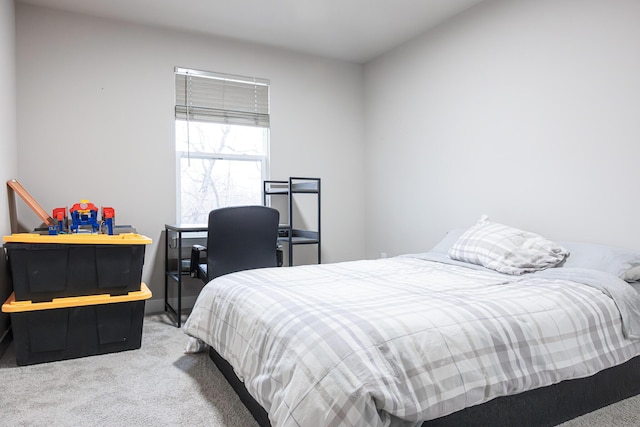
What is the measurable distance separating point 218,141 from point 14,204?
1.66 m

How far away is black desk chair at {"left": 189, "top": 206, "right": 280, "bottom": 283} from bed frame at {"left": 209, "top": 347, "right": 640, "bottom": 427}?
952 mm

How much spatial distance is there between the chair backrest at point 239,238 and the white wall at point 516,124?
1508 mm

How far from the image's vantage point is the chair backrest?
9.37ft

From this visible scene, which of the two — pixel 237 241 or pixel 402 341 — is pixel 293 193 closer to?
pixel 237 241

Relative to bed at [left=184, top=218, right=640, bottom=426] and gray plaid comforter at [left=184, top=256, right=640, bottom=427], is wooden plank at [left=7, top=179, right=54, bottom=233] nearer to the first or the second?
bed at [left=184, top=218, right=640, bottom=426]

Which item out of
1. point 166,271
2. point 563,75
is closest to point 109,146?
point 166,271

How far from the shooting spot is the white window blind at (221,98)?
3.72m

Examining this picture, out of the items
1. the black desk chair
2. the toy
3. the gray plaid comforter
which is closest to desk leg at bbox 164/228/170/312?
the black desk chair

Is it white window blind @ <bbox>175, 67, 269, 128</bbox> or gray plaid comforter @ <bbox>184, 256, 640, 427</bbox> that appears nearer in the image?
gray plaid comforter @ <bbox>184, 256, 640, 427</bbox>

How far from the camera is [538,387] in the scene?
1508mm

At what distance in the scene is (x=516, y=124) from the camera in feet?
9.67

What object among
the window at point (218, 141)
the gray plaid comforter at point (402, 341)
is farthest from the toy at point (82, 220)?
the gray plaid comforter at point (402, 341)

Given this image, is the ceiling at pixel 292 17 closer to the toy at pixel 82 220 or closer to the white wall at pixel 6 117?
the white wall at pixel 6 117

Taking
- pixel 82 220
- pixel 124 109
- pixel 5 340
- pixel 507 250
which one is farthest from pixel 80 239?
pixel 507 250
